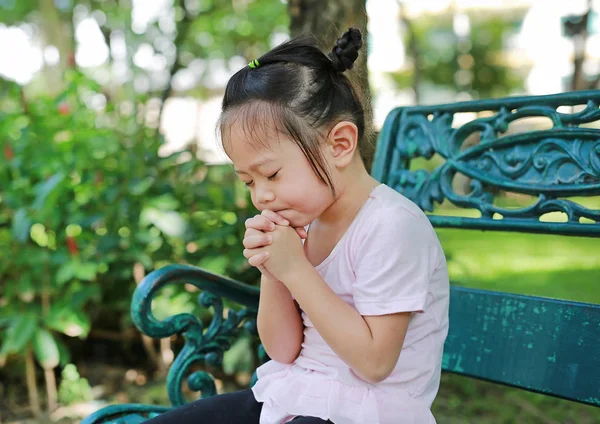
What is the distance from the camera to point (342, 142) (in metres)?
1.39

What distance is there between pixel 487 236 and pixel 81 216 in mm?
6504

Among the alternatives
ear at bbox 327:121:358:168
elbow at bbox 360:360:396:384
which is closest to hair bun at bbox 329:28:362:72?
ear at bbox 327:121:358:168

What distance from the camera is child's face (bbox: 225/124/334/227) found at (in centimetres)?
133

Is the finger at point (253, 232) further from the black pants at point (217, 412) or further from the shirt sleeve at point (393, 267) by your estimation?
the black pants at point (217, 412)

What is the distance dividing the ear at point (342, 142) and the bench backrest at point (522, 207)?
593 millimetres

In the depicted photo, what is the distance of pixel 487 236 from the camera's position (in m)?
8.50

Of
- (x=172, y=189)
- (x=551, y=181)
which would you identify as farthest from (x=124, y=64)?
(x=551, y=181)

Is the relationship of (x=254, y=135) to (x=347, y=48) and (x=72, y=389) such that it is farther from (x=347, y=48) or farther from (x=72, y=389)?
(x=72, y=389)

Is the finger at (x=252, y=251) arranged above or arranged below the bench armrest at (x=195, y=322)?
above

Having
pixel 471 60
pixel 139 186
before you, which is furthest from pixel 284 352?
pixel 471 60

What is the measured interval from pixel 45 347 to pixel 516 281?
3.82 meters

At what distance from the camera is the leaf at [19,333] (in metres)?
2.87

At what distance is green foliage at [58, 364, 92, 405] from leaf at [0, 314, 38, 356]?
1.15 ft

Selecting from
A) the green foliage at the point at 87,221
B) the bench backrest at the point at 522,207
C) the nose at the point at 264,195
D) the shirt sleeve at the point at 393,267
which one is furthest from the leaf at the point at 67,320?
the shirt sleeve at the point at 393,267
